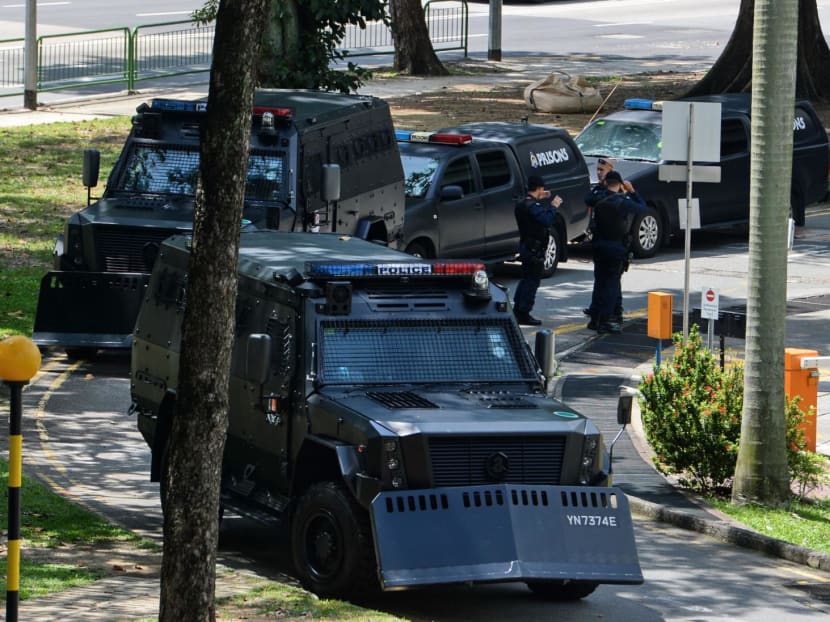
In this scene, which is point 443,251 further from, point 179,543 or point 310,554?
point 179,543

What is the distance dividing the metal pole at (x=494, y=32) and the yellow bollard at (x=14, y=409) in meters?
33.3

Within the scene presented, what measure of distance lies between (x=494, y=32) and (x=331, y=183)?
23.2 m

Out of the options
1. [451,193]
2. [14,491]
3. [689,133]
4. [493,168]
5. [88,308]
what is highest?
[689,133]

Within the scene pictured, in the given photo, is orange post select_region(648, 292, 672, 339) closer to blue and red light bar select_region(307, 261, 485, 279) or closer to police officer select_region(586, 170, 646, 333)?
police officer select_region(586, 170, 646, 333)

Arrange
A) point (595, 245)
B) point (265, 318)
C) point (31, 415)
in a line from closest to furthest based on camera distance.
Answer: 1. point (265, 318)
2. point (31, 415)
3. point (595, 245)

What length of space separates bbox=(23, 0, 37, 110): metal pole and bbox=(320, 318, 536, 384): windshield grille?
20.5m

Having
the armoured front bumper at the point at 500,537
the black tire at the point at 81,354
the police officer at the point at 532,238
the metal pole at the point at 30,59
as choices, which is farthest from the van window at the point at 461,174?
the armoured front bumper at the point at 500,537

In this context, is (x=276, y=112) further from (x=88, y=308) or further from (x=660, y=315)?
(x=660, y=315)

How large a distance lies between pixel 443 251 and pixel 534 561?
41.0 ft

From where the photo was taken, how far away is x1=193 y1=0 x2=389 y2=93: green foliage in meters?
27.2

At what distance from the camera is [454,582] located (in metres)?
10.2

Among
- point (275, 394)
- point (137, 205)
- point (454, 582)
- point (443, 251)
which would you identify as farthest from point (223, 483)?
point (443, 251)

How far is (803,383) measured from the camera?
15.9 metres

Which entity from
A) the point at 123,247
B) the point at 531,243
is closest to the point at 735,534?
the point at 531,243
